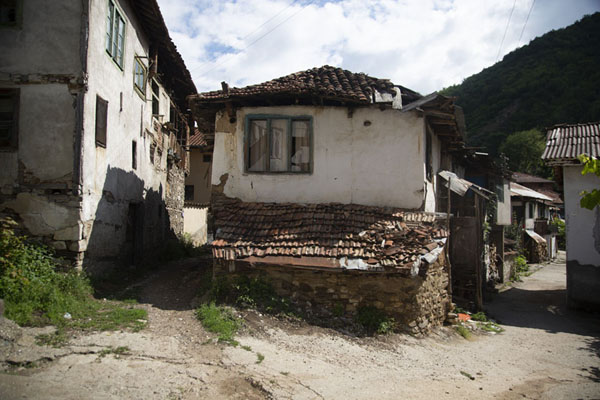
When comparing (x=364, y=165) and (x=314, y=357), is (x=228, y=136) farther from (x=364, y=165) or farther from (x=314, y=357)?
(x=314, y=357)

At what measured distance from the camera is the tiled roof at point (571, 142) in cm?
1202

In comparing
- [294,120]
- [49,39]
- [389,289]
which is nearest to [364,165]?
[294,120]

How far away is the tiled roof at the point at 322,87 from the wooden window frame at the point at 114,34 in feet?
8.18

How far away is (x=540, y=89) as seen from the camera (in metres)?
42.1

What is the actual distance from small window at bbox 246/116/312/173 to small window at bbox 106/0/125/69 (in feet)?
13.3

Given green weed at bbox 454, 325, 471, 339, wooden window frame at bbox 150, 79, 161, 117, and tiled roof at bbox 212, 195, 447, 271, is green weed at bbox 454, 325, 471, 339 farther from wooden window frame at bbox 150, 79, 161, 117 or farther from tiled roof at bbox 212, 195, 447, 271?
wooden window frame at bbox 150, 79, 161, 117

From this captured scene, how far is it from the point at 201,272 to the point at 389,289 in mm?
5798

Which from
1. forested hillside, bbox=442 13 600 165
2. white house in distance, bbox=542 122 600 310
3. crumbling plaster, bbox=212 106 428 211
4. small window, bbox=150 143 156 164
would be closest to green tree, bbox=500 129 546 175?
forested hillside, bbox=442 13 600 165

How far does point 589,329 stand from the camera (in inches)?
415

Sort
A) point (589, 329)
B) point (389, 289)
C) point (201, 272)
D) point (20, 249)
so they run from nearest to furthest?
point (20, 249) < point (389, 289) < point (589, 329) < point (201, 272)

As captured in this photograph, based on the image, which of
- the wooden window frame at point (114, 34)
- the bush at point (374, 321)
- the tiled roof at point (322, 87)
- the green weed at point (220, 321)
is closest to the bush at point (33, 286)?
the green weed at point (220, 321)

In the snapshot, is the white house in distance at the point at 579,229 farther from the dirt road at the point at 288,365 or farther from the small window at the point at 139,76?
the small window at the point at 139,76

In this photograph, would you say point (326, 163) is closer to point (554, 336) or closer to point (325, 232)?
point (325, 232)

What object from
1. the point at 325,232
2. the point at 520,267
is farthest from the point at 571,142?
the point at 520,267
